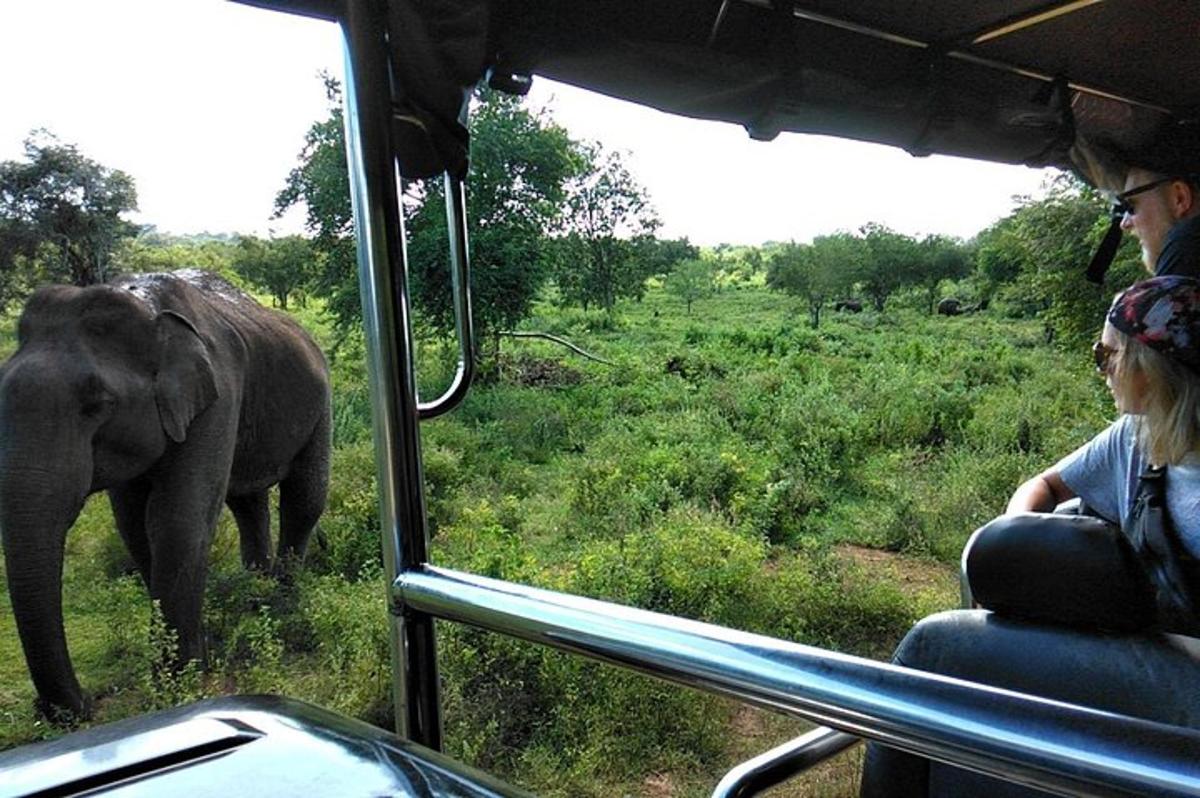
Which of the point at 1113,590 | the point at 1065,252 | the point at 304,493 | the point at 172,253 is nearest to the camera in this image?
the point at 1113,590

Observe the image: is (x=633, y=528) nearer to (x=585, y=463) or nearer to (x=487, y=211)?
(x=585, y=463)

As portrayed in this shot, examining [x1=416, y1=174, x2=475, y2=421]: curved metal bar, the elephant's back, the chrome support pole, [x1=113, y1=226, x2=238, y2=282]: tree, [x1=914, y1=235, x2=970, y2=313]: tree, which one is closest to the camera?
the chrome support pole

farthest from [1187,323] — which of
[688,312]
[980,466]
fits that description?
[688,312]

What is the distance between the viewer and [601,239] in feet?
33.4

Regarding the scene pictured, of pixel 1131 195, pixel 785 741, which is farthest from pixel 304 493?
pixel 1131 195

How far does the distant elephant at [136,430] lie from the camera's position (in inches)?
99.8

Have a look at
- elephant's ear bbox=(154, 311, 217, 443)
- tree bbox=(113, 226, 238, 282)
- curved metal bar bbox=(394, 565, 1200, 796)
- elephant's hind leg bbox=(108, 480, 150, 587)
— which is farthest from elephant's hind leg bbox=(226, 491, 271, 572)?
curved metal bar bbox=(394, 565, 1200, 796)

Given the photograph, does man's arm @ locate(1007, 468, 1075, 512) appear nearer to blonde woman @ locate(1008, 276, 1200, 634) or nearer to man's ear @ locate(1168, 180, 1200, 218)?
blonde woman @ locate(1008, 276, 1200, 634)

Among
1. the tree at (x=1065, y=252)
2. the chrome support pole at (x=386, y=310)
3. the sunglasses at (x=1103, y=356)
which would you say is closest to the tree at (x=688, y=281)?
the tree at (x=1065, y=252)

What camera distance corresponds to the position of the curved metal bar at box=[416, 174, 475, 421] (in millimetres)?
902

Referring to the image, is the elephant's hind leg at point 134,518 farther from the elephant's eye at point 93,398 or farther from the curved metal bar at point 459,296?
the curved metal bar at point 459,296

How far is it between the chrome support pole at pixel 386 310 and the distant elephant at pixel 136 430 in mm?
2125

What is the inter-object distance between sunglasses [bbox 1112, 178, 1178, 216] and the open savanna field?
5.86 ft

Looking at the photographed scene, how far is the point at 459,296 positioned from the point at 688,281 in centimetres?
1215
